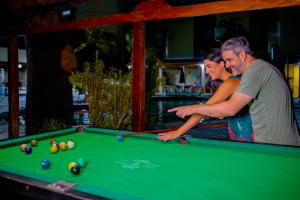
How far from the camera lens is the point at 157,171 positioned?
7.11ft

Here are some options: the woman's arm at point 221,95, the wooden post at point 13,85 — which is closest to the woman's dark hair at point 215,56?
the woman's arm at point 221,95

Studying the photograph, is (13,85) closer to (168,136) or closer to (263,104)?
(168,136)

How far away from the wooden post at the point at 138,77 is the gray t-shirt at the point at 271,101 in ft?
7.10

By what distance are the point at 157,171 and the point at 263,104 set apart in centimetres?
123

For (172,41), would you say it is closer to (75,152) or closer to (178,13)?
(178,13)

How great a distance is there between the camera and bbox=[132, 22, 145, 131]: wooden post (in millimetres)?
4629

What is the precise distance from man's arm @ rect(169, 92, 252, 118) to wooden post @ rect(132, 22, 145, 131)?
1.81 m

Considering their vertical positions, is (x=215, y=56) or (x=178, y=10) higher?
(x=178, y=10)

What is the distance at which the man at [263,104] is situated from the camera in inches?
106

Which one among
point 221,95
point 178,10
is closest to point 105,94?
point 178,10

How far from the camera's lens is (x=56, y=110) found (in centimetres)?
766

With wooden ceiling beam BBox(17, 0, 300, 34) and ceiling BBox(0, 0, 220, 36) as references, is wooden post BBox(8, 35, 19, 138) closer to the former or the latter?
ceiling BBox(0, 0, 220, 36)

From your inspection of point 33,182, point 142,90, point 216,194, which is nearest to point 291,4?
point 142,90

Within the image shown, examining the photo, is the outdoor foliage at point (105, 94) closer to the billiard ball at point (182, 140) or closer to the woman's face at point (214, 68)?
the woman's face at point (214, 68)
